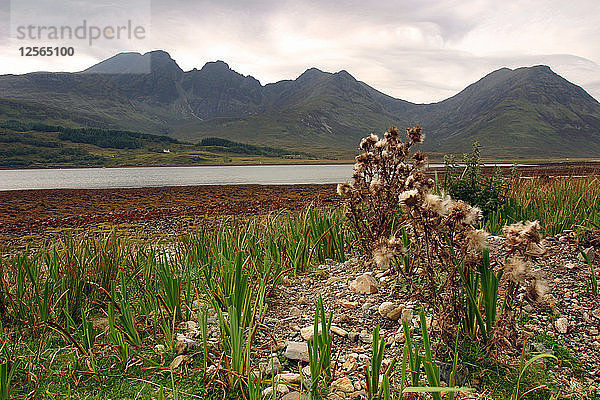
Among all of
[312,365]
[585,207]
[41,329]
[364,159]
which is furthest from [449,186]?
[41,329]

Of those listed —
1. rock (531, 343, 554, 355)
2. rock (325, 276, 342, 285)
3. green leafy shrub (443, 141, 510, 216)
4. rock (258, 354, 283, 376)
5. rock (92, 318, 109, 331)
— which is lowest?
rock (92, 318, 109, 331)

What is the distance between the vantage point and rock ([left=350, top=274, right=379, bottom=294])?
4535mm

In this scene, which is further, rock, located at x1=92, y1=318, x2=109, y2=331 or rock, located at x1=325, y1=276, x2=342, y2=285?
rock, located at x1=325, y1=276, x2=342, y2=285

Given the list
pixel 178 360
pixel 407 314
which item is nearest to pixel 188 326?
pixel 178 360

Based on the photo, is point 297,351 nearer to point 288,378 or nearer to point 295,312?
point 288,378

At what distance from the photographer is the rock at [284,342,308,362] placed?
3463mm

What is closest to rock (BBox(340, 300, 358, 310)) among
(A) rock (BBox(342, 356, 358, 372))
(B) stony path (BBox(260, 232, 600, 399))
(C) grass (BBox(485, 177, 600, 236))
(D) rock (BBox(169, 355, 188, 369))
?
(B) stony path (BBox(260, 232, 600, 399))

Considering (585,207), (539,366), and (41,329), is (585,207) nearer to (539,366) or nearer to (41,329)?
(539,366)

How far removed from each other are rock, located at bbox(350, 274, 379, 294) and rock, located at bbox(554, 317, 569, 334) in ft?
5.96

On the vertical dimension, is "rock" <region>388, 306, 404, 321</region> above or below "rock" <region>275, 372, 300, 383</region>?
above

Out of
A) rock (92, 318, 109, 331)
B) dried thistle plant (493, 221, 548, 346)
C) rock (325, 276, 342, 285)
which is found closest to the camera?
dried thistle plant (493, 221, 548, 346)

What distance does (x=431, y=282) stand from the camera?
318 centimetres

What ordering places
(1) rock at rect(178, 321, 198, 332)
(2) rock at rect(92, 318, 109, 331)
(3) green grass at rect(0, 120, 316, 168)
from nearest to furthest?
1. (1) rock at rect(178, 321, 198, 332)
2. (2) rock at rect(92, 318, 109, 331)
3. (3) green grass at rect(0, 120, 316, 168)

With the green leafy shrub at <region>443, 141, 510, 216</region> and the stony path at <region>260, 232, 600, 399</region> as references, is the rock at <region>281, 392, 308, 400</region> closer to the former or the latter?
the stony path at <region>260, 232, 600, 399</region>
